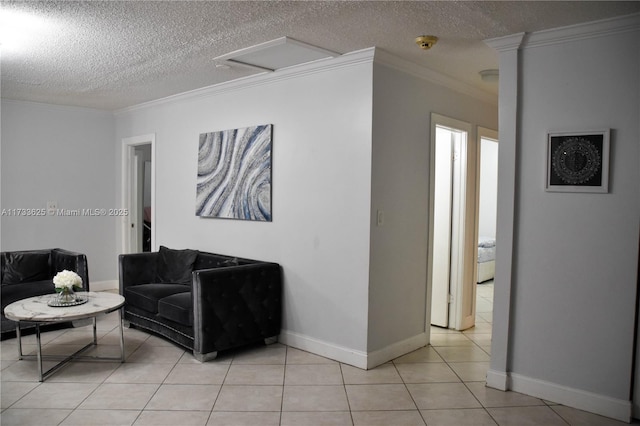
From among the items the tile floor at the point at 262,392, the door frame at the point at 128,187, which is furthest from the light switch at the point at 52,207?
the tile floor at the point at 262,392

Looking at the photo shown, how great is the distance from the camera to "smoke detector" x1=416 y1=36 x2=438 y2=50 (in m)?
3.30

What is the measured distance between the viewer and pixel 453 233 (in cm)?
493

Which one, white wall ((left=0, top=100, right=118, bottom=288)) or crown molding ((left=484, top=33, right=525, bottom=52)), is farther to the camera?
white wall ((left=0, top=100, right=118, bottom=288))

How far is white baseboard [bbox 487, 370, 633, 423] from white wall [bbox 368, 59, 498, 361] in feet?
2.90

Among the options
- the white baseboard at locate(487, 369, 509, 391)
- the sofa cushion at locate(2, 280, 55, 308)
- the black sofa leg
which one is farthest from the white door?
the sofa cushion at locate(2, 280, 55, 308)

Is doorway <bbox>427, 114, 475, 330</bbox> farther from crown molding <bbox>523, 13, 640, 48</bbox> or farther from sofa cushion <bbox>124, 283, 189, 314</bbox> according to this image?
sofa cushion <bbox>124, 283, 189, 314</bbox>

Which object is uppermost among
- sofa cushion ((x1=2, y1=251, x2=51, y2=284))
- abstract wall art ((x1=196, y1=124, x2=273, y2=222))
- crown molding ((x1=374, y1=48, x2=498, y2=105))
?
crown molding ((x1=374, y1=48, x2=498, y2=105))

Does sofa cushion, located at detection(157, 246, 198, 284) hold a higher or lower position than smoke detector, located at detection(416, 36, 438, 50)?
lower

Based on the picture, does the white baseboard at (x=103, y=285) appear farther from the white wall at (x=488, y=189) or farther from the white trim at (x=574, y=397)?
the white wall at (x=488, y=189)

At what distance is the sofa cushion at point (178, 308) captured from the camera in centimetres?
401

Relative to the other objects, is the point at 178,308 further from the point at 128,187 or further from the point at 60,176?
the point at 60,176

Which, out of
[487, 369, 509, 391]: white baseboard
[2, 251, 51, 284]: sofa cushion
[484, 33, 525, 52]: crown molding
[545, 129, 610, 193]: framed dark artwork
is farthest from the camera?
[2, 251, 51, 284]: sofa cushion

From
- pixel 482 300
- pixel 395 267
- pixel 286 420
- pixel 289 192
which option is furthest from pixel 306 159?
pixel 482 300

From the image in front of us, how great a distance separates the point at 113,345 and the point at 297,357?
163 cm
